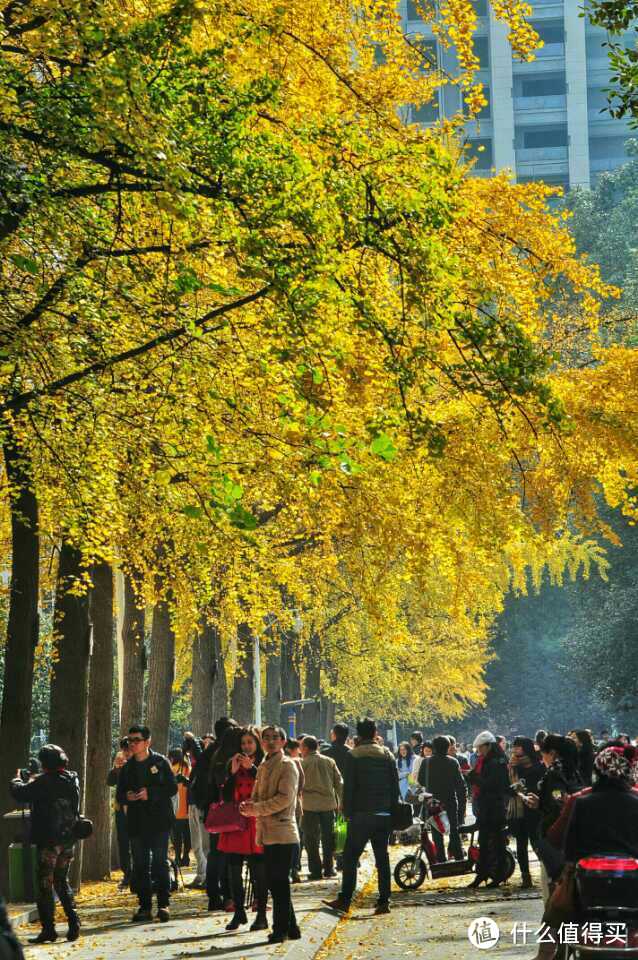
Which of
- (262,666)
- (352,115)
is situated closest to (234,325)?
(352,115)

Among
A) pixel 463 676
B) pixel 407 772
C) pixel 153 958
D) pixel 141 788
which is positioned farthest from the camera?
pixel 463 676

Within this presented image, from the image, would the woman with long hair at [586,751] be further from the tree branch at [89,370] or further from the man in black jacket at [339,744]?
the man in black jacket at [339,744]

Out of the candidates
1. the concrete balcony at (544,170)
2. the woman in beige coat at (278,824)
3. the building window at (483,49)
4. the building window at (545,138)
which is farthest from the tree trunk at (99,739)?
the building window at (545,138)

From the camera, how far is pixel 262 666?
1796 inches

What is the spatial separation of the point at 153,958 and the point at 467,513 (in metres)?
8.46

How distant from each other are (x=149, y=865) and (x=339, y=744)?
294 inches

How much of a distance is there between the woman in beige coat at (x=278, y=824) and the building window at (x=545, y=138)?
408ft

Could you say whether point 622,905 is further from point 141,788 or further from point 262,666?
point 262,666

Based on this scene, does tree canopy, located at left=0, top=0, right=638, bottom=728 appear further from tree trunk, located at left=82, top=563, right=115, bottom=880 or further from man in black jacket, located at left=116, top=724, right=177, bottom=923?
tree trunk, located at left=82, top=563, right=115, bottom=880

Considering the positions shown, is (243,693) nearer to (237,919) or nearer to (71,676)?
(71,676)

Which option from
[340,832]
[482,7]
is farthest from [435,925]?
[482,7]

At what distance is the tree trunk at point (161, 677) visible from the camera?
26406 millimetres

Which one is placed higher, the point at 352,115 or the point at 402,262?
the point at 352,115

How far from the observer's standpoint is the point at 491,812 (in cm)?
1923
